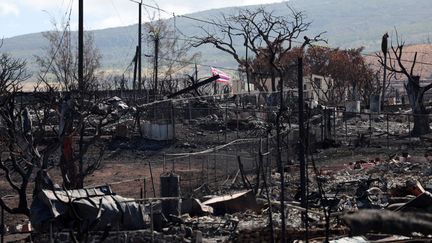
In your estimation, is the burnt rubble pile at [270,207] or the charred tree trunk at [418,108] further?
the charred tree trunk at [418,108]

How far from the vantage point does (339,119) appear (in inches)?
1901

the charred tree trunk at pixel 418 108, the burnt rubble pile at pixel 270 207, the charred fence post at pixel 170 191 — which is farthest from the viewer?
the charred tree trunk at pixel 418 108

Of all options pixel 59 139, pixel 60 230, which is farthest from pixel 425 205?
pixel 59 139

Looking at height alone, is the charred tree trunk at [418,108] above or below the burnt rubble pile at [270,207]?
above

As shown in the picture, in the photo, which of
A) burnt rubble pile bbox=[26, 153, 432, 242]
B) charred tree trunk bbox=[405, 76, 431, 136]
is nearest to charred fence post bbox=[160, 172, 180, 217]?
burnt rubble pile bbox=[26, 153, 432, 242]

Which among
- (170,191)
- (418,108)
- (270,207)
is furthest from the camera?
(418,108)

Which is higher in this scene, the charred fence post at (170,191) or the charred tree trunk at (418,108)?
the charred tree trunk at (418,108)

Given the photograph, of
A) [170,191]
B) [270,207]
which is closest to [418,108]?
[170,191]

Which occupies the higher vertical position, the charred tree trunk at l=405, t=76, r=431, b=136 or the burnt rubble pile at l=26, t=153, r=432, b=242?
the charred tree trunk at l=405, t=76, r=431, b=136

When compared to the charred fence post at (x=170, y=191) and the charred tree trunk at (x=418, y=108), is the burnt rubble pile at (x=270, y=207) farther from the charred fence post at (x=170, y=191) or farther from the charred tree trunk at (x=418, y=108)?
the charred tree trunk at (x=418, y=108)

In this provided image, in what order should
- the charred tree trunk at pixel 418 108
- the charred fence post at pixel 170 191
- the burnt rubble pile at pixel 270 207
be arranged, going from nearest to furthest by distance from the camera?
the burnt rubble pile at pixel 270 207 < the charred fence post at pixel 170 191 < the charred tree trunk at pixel 418 108

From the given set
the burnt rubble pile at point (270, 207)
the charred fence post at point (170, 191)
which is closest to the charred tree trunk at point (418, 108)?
the burnt rubble pile at point (270, 207)

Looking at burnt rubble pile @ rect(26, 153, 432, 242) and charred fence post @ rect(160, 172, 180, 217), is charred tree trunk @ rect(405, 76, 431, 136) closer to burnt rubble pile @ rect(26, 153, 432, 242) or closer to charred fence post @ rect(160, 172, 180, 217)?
burnt rubble pile @ rect(26, 153, 432, 242)

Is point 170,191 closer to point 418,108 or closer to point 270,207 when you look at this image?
point 270,207
